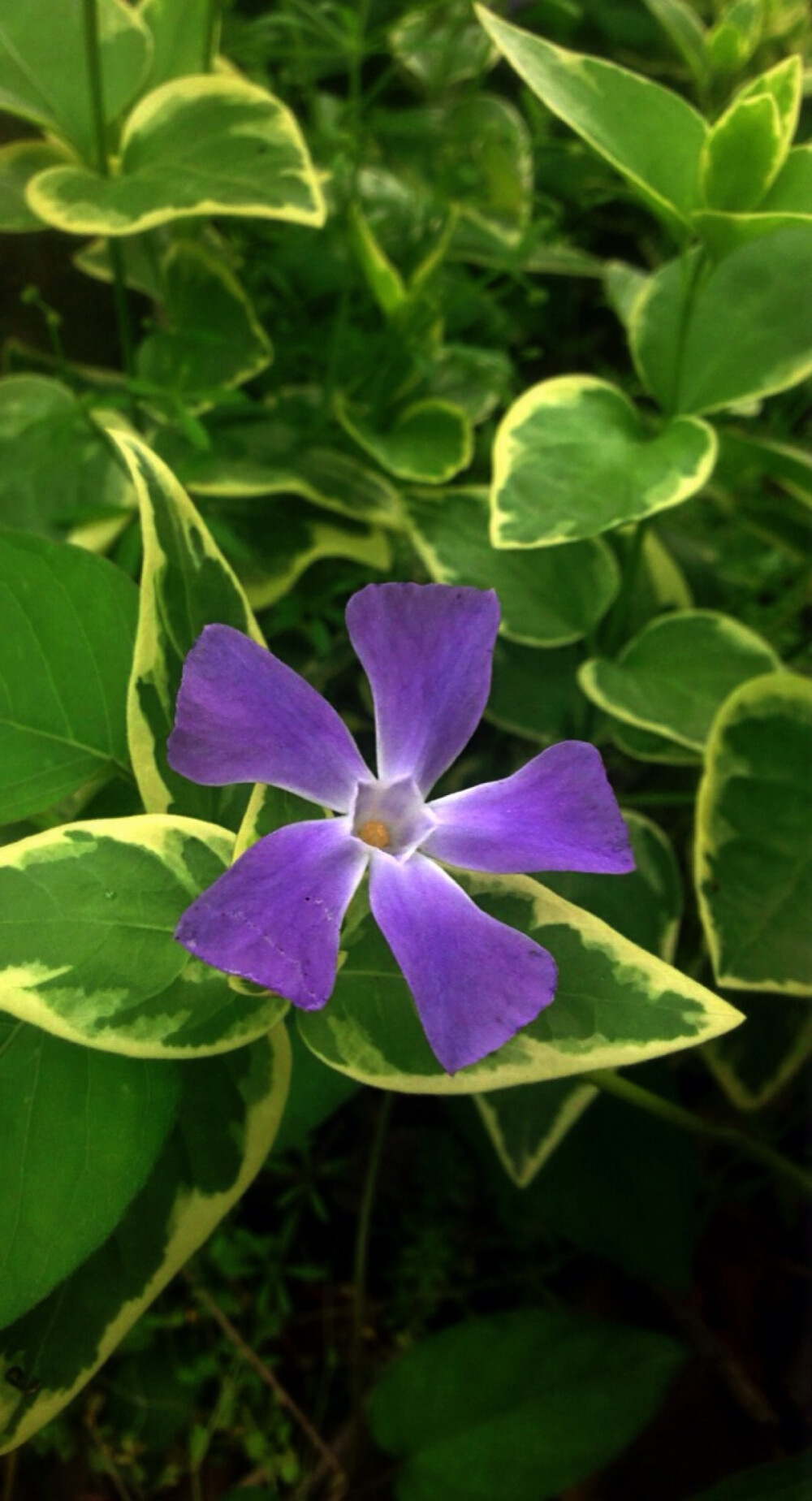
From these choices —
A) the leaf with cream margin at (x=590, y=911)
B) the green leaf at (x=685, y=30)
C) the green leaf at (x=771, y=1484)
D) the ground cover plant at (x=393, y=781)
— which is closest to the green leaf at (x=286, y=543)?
the ground cover plant at (x=393, y=781)

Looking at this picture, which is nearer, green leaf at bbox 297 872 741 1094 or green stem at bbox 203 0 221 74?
green leaf at bbox 297 872 741 1094

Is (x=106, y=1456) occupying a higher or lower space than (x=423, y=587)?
lower

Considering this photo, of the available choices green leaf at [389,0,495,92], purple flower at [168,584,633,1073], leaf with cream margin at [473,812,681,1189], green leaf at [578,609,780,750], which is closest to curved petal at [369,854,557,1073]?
purple flower at [168,584,633,1073]

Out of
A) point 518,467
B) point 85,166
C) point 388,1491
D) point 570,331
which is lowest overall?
point 388,1491

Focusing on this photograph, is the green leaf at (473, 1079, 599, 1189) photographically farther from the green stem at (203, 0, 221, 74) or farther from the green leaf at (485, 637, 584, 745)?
the green stem at (203, 0, 221, 74)

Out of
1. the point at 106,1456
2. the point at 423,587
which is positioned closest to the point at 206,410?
the point at 423,587

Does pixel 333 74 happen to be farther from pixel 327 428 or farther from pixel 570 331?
pixel 327 428
